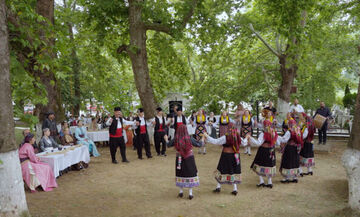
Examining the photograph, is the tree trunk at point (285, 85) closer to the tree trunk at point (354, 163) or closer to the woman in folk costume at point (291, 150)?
the woman in folk costume at point (291, 150)

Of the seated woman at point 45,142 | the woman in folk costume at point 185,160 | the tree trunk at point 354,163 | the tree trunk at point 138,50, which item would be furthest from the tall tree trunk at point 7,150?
the tree trunk at point 138,50

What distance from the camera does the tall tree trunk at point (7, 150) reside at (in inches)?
160

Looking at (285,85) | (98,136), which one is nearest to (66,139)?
(98,136)

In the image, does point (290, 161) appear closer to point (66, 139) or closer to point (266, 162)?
point (266, 162)

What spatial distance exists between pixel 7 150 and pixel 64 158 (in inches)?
157

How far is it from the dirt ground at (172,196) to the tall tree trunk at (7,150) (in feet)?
3.93

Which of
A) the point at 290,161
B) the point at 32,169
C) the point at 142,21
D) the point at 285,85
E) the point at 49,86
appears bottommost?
the point at 32,169

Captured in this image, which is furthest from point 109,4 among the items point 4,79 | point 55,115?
point 4,79

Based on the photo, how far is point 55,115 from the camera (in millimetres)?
10320

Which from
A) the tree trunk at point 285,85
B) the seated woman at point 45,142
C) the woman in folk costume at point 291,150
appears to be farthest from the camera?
the tree trunk at point 285,85

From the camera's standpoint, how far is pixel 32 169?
681 cm

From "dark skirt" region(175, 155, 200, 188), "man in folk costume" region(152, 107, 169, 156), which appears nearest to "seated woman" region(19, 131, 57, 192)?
"dark skirt" region(175, 155, 200, 188)

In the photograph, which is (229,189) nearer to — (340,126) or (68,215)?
(68,215)

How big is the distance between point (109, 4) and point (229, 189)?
8690 mm
